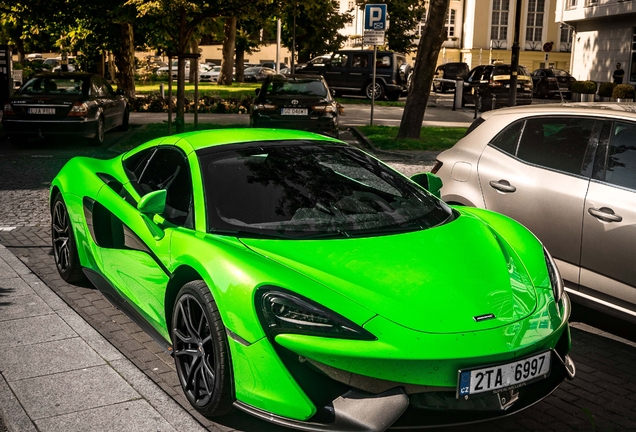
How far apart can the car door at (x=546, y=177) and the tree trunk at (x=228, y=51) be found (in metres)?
43.7

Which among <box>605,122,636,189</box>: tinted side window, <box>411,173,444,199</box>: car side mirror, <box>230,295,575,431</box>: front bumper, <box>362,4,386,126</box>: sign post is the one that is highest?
<box>362,4,386,126</box>: sign post

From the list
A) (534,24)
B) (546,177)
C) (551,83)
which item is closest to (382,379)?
(546,177)

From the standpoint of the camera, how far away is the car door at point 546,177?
223 inches

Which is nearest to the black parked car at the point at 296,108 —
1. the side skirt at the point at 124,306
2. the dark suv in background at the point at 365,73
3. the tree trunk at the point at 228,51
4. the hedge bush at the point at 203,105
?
the hedge bush at the point at 203,105

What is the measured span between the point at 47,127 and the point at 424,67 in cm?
807

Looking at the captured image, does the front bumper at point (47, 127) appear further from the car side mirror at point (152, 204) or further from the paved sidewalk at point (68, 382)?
the car side mirror at point (152, 204)

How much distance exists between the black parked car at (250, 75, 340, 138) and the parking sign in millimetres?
3196

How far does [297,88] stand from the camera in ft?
58.3

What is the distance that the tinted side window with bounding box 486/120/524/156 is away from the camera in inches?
254

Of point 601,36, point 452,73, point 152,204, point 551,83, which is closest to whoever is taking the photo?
point 152,204

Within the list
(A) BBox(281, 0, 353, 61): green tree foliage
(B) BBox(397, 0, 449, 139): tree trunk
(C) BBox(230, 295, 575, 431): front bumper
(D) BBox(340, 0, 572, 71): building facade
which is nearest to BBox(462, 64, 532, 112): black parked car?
(B) BBox(397, 0, 449, 139): tree trunk

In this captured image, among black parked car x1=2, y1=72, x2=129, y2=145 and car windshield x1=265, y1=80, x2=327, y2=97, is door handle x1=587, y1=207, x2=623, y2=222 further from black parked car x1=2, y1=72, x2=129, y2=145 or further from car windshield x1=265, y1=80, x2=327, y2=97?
black parked car x1=2, y1=72, x2=129, y2=145

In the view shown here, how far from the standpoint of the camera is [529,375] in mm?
3779

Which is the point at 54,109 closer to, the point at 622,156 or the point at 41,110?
the point at 41,110
